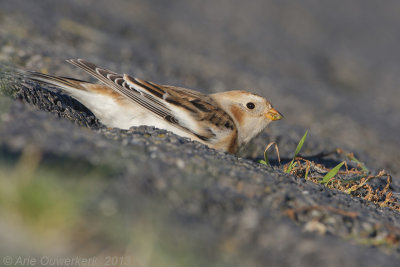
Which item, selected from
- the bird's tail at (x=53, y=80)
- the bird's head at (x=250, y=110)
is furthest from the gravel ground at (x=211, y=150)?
the bird's head at (x=250, y=110)

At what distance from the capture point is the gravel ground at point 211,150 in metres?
2.72

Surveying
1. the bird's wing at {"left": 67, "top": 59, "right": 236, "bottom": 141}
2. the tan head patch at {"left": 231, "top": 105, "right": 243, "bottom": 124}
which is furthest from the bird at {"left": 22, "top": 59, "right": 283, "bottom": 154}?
A: the tan head patch at {"left": 231, "top": 105, "right": 243, "bottom": 124}

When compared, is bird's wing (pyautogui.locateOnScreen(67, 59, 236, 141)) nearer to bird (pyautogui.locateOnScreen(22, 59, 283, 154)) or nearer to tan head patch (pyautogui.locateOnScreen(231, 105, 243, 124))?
bird (pyautogui.locateOnScreen(22, 59, 283, 154))

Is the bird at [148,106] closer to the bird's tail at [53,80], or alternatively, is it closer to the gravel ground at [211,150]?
the bird's tail at [53,80]

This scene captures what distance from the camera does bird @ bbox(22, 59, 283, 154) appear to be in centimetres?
461

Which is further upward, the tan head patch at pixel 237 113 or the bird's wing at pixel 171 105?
the tan head patch at pixel 237 113

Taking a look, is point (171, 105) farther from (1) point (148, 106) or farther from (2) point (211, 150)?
(2) point (211, 150)

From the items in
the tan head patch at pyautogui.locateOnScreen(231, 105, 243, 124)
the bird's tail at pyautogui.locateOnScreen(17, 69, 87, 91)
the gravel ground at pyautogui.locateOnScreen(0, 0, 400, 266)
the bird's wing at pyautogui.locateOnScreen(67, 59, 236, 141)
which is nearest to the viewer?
the gravel ground at pyautogui.locateOnScreen(0, 0, 400, 266)

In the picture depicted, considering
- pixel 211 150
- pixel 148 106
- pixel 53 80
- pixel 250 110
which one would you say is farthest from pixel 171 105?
pixel 53 80

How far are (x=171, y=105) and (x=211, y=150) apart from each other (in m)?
0.68

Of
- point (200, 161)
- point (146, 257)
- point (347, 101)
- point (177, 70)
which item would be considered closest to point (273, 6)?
point (347, 101)

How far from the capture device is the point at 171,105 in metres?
4.71

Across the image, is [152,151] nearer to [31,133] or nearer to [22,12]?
[31,133]

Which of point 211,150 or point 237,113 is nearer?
point 211,150
